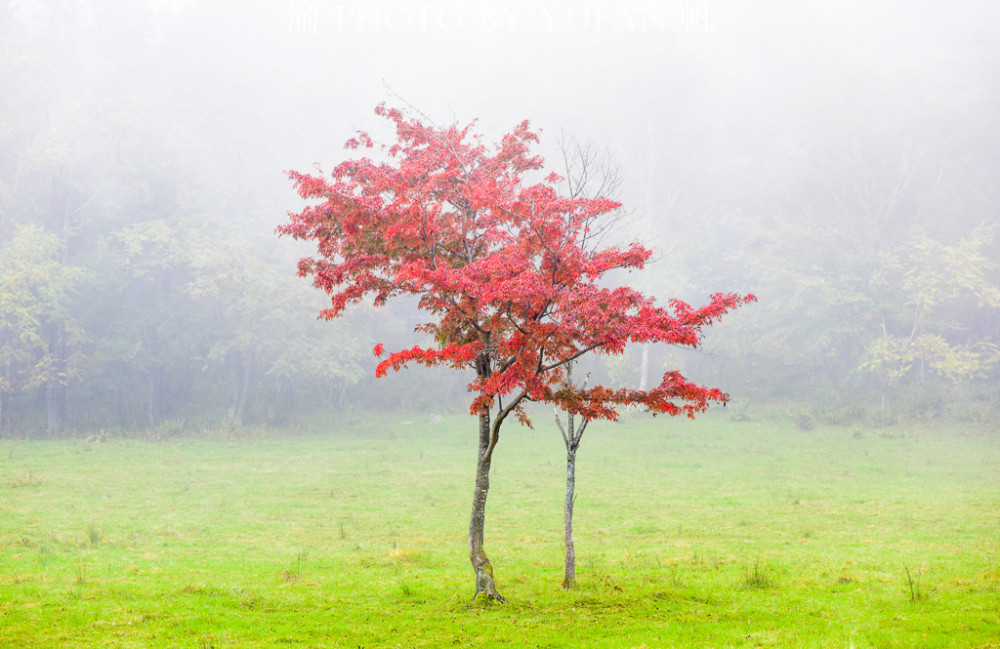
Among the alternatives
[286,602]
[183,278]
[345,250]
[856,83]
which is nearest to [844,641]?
[286,602]

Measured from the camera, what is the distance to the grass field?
29.6ft

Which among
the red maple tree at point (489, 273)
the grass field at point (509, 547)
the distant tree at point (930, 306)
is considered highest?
the distant tree at point (930, 306)

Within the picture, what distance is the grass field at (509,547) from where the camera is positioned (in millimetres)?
9023

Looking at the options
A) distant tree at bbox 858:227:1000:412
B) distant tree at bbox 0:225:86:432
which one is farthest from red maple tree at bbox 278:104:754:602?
distant tree at bbox 858:227:1000:412

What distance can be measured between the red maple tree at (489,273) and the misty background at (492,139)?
3081 cm

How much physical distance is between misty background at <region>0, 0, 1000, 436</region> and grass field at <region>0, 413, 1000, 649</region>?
11.0m

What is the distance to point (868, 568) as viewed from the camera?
41.4 ft

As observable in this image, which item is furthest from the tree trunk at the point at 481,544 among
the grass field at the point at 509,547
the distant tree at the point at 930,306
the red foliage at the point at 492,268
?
the distant tree at the point at 930,306

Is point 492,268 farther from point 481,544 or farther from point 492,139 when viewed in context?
point 492,139

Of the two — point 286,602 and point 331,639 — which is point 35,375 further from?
point 331,639

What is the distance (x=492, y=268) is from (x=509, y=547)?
27.0ft

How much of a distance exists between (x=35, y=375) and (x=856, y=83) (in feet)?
195

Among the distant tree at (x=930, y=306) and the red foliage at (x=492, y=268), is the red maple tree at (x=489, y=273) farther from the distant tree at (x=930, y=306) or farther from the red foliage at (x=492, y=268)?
the distant tree at (x=930, y=306)

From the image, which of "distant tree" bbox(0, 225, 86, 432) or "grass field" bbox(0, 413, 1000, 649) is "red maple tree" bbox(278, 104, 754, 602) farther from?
"distant tree" bbox(0, 225, 86, 432)
